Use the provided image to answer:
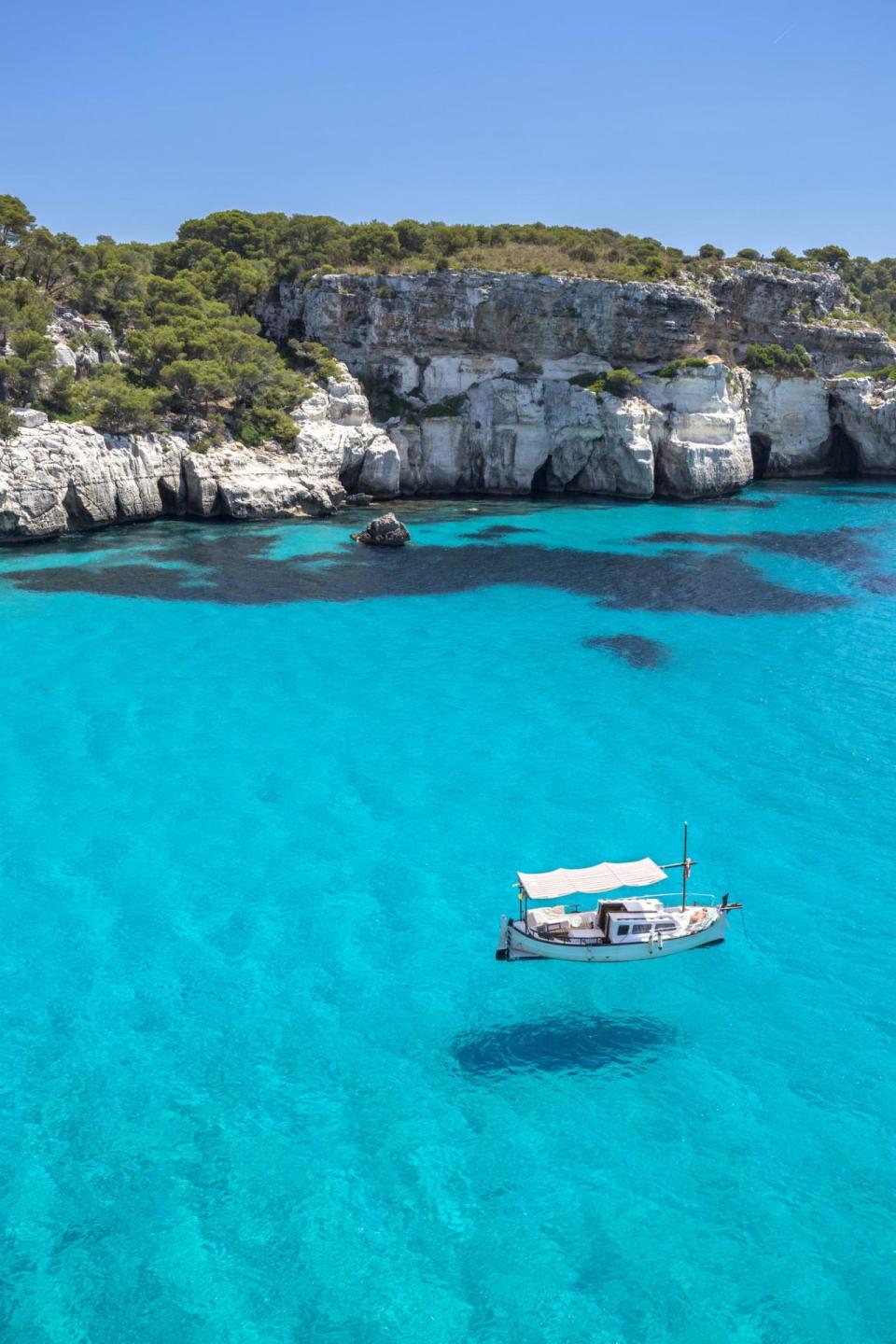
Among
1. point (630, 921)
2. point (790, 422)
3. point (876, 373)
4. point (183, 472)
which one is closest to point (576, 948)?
point (630, 921)

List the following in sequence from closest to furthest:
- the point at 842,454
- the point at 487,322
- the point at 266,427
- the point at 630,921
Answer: the point at 630,921, the point at 266,427, the point at 487,322, the point at 842,454

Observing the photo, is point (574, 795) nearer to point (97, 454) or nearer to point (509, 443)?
point (97, 454)

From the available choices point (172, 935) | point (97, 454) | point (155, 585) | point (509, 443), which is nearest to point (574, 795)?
point (172, 935)

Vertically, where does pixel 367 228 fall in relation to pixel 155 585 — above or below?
above

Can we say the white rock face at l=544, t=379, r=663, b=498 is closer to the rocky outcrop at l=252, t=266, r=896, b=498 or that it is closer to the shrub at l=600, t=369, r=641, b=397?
the rocky outcrop at l=252, t=266, r=896, b=498

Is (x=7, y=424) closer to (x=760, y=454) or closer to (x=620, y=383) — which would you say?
(x=620, y=383)

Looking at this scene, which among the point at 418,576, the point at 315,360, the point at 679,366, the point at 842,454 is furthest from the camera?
the point at 842,454
